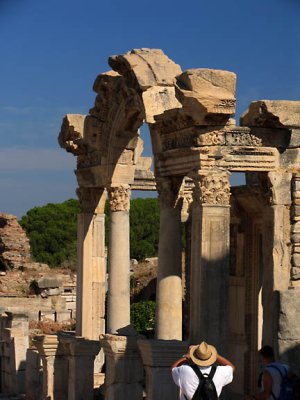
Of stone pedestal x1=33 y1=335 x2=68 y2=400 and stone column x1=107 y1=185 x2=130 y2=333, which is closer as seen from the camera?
stone pedestal x1=33 y1=335 x2=68 y2=400

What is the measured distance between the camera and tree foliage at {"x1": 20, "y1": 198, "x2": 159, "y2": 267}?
172ft

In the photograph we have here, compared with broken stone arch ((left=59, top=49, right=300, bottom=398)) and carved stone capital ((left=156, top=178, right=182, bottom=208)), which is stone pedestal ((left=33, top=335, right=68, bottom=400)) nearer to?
broken stone arch ((left=59, top=49, right=300, bottom=398))

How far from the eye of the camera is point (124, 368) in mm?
15594

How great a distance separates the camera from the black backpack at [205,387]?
35.9 feet

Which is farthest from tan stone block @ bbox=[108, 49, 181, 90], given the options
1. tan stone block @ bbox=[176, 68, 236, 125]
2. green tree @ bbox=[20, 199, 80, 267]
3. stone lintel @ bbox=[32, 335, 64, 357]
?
green tree @ bbox=[20, 199, 80, 267]

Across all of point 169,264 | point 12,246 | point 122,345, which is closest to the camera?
point 122,345

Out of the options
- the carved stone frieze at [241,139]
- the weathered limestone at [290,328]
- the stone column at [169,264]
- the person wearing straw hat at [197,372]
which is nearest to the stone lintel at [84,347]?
the stone column at [169,264]

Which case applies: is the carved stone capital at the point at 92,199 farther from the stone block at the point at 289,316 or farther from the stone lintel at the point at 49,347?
the stone block at the point at 289,316

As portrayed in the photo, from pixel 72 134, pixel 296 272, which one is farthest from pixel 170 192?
pixel 72 134

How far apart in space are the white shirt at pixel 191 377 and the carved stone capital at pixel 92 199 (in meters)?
9.19

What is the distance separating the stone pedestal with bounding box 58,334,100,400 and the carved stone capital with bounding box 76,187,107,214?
3.15 meters

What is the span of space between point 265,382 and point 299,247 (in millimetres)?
4617

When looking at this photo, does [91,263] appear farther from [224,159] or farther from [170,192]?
[224,159]

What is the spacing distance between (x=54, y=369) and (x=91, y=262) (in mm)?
2330
